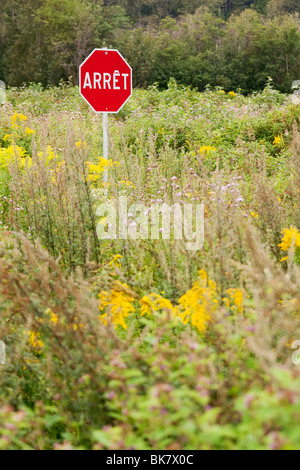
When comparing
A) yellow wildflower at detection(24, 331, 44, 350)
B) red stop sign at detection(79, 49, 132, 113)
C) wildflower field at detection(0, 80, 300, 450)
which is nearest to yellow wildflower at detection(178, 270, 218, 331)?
wildflower field at detection(0, 80, 300, 450)

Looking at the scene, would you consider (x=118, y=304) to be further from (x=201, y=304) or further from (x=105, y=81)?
(x=105, y=81)

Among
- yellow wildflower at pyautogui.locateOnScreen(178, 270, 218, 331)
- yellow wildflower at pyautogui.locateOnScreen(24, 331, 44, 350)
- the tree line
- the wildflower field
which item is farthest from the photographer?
the tree line

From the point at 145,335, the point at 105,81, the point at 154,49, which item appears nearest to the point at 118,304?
the point at 145,335

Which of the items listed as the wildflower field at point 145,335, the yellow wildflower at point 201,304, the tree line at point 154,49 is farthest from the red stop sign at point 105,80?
the tree line at point 154,49

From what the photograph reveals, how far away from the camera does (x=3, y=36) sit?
103 ft

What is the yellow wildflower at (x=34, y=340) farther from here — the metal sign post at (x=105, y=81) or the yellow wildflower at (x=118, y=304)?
the metal sign post at (x=105, y=81)

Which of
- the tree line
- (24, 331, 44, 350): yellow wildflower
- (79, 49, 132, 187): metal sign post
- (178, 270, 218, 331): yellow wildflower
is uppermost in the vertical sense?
the tree line

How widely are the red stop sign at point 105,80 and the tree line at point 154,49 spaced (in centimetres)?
2112

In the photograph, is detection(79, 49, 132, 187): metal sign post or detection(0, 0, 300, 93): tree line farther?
detection(0, 0, 300, 93): tree line

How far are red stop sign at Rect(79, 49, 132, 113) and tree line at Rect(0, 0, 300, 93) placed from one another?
2112 centimetres

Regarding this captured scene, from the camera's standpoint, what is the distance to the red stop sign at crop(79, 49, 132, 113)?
5223mm

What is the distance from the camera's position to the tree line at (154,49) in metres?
26.2

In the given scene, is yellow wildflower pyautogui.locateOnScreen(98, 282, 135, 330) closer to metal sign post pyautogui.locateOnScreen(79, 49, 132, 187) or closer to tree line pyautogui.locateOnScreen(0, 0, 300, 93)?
metal sign post pyautogui.locateOnScreen(79, 49, 132, 187)

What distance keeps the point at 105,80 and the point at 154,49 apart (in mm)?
22857
